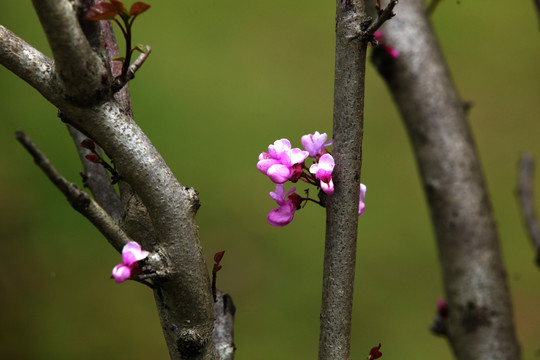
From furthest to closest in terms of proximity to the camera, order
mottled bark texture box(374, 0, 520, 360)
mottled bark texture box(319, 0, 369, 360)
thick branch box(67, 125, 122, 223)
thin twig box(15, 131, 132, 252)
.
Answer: mottled bark texture box(374, 0, 520, 360), thick branch box(67, 125, 122, 223), mottled bark texture box(319, 0, 369, 360), thin twig box(15, 131, 132, 252)

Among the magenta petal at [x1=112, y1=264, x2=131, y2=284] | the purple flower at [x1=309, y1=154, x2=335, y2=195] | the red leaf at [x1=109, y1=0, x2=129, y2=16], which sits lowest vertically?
the magenta petal at [x1=112, y1=264, x2=131, y2=284]

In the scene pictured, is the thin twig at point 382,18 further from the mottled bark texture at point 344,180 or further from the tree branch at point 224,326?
the tree branch at point 224,326

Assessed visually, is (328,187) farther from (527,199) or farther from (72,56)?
(527,199)

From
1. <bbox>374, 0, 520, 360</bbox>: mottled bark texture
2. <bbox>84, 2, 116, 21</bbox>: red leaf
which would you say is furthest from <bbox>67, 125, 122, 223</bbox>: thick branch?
<bbox>374, 0, 520, 360</bbox>: mottled bark texture

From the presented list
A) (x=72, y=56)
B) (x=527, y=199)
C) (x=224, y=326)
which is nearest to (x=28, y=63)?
(x=72, y=56)

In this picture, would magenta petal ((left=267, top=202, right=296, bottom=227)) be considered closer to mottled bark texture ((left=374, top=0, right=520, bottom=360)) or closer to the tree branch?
the tree branch

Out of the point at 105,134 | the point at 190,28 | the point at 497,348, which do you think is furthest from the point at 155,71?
the point at 105,134
